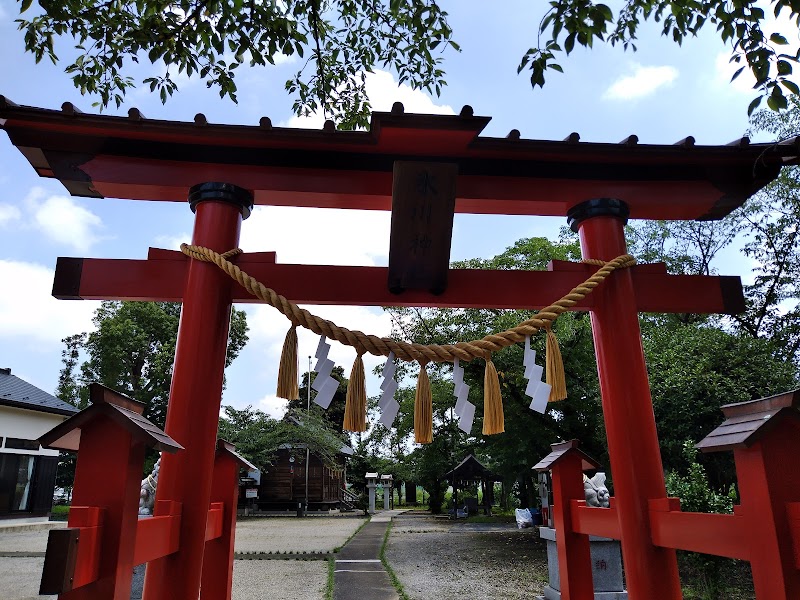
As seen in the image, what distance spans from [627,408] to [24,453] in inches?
664

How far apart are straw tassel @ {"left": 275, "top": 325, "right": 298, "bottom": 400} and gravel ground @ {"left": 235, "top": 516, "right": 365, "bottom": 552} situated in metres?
8.81

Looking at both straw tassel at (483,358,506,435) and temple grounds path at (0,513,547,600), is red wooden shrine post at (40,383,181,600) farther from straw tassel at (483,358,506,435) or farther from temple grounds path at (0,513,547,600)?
temple grounds path at (0,513,547,600)

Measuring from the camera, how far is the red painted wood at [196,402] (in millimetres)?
2143

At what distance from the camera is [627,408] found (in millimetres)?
2525

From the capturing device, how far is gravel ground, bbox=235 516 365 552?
34.2ft

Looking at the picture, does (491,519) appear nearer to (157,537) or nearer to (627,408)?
(627,408)

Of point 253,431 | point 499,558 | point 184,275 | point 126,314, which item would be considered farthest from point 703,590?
point 126,314

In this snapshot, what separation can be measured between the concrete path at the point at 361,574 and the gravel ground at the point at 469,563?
10.4 inches

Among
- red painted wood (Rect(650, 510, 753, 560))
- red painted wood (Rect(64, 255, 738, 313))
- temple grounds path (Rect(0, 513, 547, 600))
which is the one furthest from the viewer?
temple grounds path (Rect(0, 513, 547, 600))

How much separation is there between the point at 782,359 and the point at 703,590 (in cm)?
456

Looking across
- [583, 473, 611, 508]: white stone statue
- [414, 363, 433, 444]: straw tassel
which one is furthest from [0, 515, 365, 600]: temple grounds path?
[414, 363, 433, 444]: straw tassel

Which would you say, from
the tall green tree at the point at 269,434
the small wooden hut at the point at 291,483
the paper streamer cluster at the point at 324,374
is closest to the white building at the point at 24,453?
the tall green tree at the point at 269,434

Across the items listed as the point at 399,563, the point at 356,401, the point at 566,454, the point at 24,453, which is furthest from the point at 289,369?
the point at 24,453

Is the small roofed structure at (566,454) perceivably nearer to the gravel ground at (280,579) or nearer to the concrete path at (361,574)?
the concrete path at (361,574)
